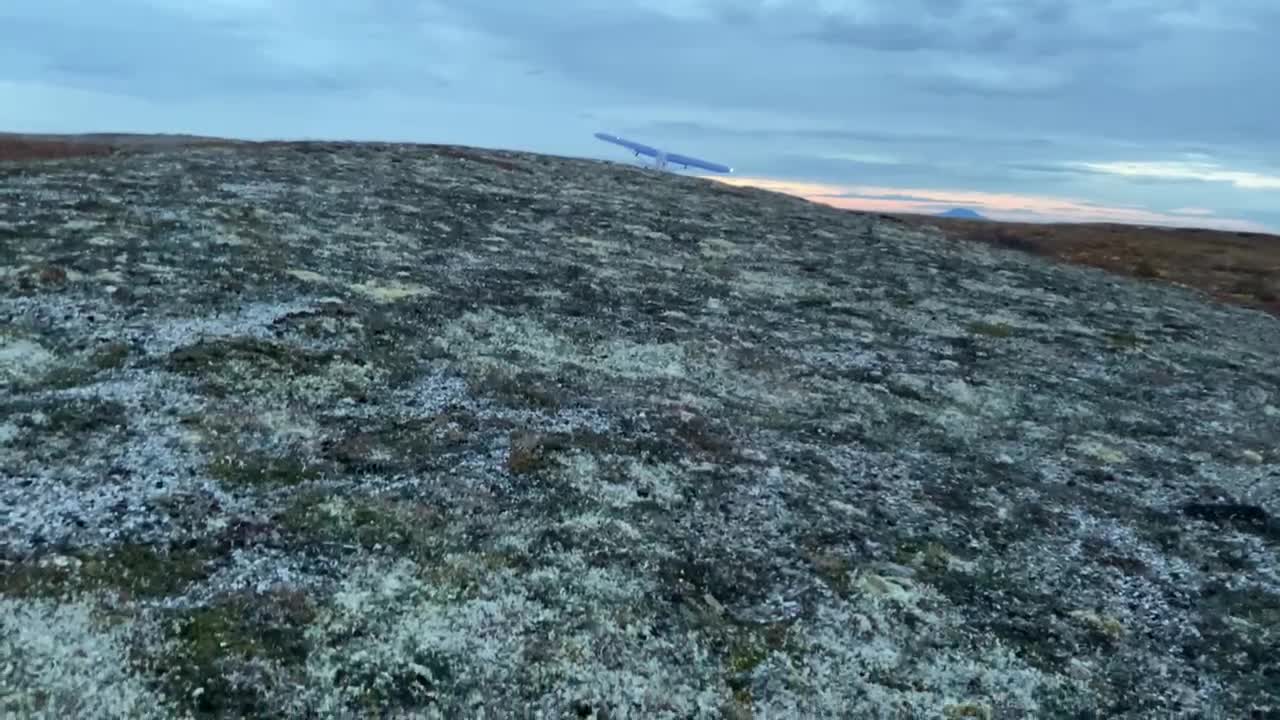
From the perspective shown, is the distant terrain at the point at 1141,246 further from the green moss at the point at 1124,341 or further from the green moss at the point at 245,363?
the green moss at the point at 245,363

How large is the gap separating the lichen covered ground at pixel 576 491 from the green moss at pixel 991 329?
14 cm

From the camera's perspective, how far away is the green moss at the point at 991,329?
1808 centimetres

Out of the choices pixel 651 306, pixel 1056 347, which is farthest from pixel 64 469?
pixel 1056 347

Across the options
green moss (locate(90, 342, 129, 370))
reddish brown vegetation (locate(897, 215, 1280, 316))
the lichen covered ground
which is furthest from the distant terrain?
green moss (locate(90, 342, 129, 370))

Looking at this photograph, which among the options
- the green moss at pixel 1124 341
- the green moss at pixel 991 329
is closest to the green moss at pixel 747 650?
the green moss at pixel 991 329

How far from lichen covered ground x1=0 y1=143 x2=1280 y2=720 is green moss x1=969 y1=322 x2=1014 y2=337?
138mm

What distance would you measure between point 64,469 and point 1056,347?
50.8 feet

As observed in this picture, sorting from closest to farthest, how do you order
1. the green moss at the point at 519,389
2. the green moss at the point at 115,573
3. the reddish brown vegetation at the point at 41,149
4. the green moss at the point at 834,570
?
1. the green moss at the point at 115,573
2. the green moss at the point at 834,570
3. the green moss at the point at 519,389
4. the reddish brown vegetation at the point at 41,149

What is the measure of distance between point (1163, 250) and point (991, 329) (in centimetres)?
2471

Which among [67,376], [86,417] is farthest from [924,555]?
[67,376]

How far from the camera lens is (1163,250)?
3850cm

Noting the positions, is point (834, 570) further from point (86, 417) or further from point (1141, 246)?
point (1141, 246)

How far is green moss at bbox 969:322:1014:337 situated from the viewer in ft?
59.3

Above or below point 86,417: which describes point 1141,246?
above
